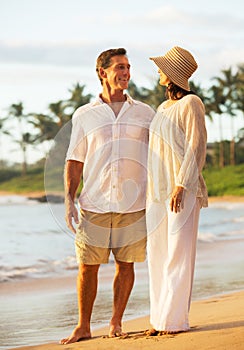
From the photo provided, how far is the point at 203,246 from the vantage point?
13242mm

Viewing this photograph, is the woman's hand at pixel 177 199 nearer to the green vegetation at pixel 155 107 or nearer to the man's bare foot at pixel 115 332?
the man's bare foot at pixel 115 332

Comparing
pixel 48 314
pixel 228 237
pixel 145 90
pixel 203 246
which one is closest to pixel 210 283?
pixel 48 314

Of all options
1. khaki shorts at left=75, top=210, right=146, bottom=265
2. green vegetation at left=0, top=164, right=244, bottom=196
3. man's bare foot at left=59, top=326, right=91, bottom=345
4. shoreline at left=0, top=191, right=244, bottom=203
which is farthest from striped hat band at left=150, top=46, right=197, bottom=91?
green vegetation at left=0, top=164, right=244, bottom=196

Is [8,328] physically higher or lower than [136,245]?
lower

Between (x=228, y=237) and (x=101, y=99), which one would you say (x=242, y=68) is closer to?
(x=228, y=237)

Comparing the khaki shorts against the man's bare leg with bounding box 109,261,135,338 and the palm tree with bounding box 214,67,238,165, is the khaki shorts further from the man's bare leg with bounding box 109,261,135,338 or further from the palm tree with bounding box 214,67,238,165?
the palm tree with bounding box 214,67,238,165

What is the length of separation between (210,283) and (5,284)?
8.89ft

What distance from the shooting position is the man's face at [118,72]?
4434 millimetres

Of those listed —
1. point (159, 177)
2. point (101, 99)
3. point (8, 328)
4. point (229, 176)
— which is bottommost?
point (229, 176)

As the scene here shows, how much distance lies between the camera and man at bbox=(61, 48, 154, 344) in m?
4.38

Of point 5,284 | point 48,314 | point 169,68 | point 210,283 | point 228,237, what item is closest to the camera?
point 169,68

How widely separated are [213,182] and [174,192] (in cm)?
3363

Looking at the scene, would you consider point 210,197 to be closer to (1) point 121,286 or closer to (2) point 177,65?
(1) point 121,286

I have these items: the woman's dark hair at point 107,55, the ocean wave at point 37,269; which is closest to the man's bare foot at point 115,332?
the woman's dark hair at point 107,55
